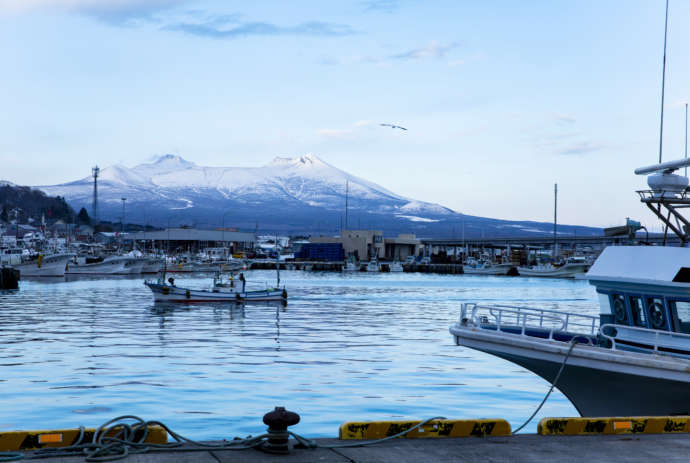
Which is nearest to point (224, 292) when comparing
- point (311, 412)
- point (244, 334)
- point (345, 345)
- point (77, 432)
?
point (244, 334)

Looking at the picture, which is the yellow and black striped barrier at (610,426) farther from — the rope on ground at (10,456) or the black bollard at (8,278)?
the black bollard at (8,278)

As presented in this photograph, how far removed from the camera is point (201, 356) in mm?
37656

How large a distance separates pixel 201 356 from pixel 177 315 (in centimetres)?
2490

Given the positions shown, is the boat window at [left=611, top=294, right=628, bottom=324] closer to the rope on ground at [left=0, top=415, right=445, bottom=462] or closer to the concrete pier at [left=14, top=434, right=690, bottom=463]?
the concrete pier at [left=14, top=434, right=690, bottom=463]

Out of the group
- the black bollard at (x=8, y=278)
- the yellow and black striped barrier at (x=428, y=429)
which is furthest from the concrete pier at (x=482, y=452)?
the black bollard at (x=8, y=278)

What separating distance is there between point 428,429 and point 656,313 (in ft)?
28.4

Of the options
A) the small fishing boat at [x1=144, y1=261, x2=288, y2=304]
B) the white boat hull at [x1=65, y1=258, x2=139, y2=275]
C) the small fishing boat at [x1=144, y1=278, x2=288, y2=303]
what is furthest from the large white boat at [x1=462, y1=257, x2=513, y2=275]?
the small fishing boat at [x1=144, y1=278, x2=288, y2=303]

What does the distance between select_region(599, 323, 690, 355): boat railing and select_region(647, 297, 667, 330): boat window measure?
0.21 meters

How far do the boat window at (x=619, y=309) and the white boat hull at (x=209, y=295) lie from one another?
53679mm

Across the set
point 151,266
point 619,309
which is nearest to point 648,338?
point 619,309

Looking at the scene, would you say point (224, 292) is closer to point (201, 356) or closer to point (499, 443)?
point (201, 356)

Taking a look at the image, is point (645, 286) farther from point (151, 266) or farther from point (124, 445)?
point (151, 266)

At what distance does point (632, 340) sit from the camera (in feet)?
63.9

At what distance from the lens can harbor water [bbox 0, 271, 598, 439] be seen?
2433 cm
